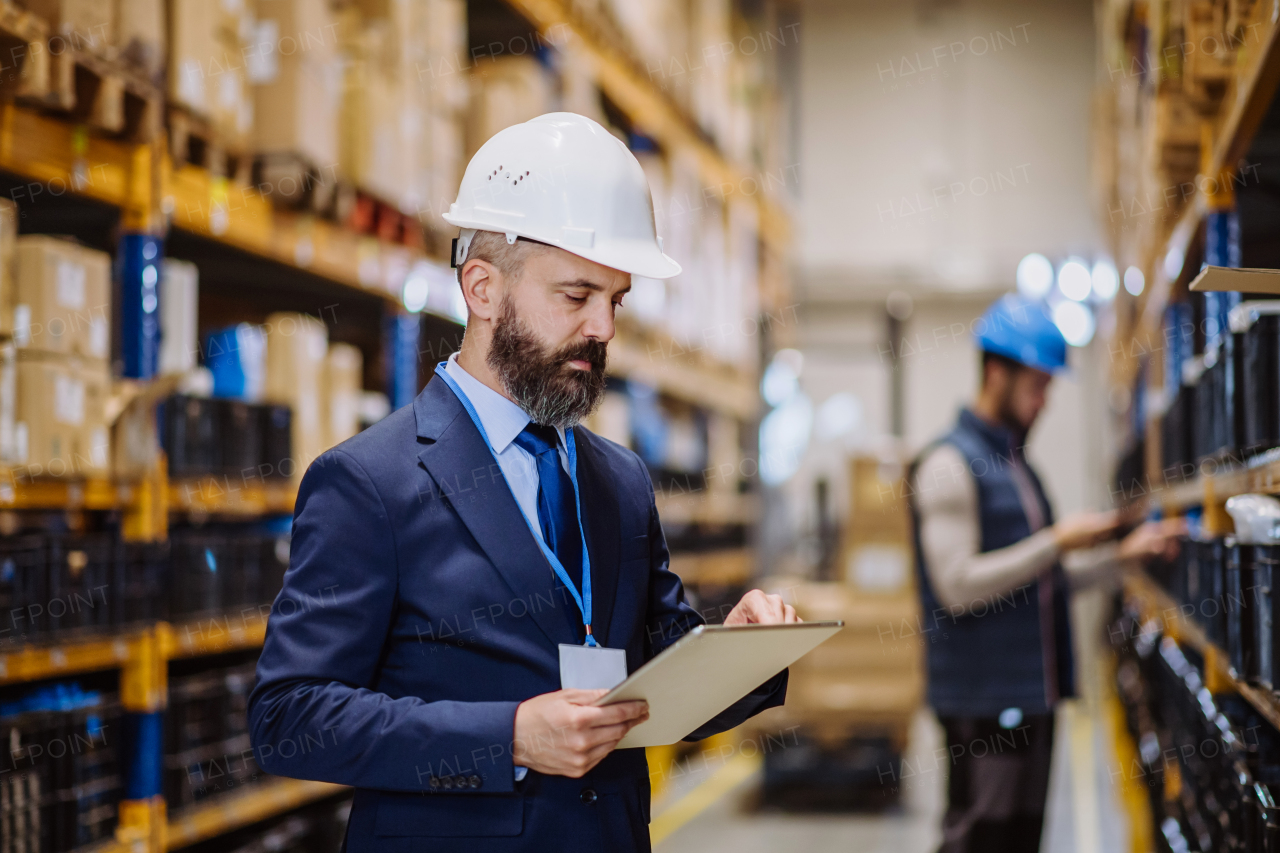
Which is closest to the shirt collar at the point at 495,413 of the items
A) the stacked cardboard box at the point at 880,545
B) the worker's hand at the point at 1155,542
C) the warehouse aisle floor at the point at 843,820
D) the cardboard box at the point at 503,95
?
the worker's hand at the point at 1155,542

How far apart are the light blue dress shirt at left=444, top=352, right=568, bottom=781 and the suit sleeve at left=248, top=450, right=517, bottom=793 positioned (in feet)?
0.73

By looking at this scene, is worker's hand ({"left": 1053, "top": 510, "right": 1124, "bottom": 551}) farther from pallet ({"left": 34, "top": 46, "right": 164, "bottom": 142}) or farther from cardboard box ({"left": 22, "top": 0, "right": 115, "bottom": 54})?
cardboard box ({"left": 22, "top": 0, "right": 115, "bottom": 54})

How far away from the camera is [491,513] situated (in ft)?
5.63

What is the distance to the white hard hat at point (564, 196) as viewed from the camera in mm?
1811

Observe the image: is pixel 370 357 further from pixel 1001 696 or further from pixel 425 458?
pixel 425 458

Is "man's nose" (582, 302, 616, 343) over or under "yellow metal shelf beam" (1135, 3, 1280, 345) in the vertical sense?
under

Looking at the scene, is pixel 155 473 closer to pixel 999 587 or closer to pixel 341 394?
pixel 341 394

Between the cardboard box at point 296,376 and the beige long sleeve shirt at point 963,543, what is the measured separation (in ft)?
6.43

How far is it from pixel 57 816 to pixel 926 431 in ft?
34.9

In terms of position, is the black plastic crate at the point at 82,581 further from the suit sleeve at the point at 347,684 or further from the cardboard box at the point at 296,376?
the suit sleeve at the point at 347,684

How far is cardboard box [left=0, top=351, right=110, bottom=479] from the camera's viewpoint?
2748 mm

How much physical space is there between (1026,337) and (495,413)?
2.27 m

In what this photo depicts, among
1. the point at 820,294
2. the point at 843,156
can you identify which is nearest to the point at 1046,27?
the point at 843,156

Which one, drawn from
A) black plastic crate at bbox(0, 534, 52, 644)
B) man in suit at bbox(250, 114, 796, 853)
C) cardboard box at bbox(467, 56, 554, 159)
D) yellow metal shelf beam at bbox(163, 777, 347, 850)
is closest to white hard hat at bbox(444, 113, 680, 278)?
man in suit at bbox(250, 114, 796, 853)
